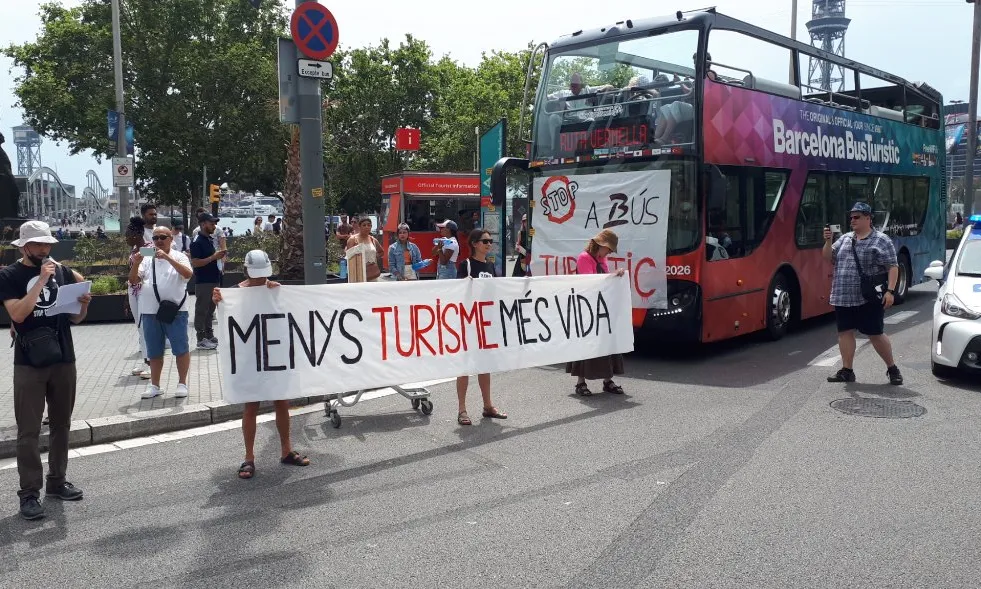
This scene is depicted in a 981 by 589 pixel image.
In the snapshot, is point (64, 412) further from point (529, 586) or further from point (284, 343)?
point (529, 586)

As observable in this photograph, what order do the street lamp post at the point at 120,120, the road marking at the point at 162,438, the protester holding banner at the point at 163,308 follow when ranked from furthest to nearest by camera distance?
the street lamp post at the point at 120,120 → the protester holding banner at the point at 163,308 → the road marking at the point at 162,438

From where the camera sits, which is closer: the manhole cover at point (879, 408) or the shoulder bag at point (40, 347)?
the shoulder bag at point (40, 347)

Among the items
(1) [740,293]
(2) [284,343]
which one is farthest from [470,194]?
(2) [284,343]

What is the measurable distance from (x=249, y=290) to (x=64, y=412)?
143cm

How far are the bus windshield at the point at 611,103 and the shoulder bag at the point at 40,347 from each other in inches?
266

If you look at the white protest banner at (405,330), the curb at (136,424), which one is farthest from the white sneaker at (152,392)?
the white protest banner at (405,330)

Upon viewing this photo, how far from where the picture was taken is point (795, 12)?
83.0 ft

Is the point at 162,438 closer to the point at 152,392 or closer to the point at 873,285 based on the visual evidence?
A: the point at 152,392

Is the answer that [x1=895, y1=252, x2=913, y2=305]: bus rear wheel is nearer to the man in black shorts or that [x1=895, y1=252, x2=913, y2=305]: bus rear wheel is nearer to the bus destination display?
the man in black shorts

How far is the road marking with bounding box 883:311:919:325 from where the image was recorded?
13445mm

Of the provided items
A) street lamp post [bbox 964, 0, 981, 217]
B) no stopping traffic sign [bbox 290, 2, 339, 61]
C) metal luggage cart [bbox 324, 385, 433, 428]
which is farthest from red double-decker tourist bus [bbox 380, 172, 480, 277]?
street lamp post [bbox 964, 0, 981, 217]

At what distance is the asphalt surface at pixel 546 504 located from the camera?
409 cm

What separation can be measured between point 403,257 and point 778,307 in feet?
16.9

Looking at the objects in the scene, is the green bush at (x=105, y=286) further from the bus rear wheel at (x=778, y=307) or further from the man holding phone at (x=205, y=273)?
the bus rear wheel at (x=778, y=307)
